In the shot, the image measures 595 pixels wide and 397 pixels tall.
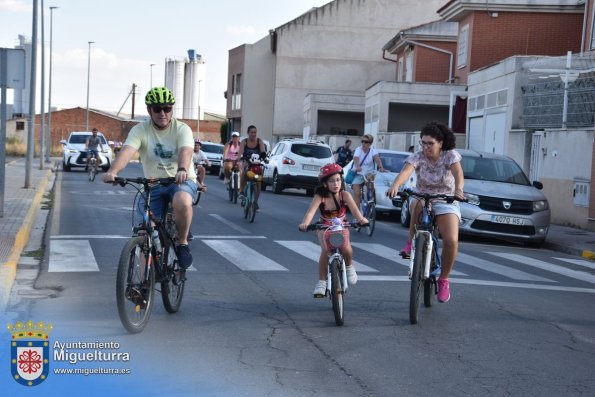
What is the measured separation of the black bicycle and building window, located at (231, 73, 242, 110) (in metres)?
62.4

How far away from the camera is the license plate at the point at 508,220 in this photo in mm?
17125

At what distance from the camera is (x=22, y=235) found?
14062mm

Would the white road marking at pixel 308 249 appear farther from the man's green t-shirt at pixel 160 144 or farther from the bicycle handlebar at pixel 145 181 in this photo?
the bicycle handlebar at pixel 145 181

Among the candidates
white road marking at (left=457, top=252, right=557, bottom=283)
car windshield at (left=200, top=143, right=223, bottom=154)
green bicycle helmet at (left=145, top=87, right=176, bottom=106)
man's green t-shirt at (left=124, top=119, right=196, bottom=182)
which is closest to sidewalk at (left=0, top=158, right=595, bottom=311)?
man's green t-shirt at (left=124, top=119, right=196, bottom=182)

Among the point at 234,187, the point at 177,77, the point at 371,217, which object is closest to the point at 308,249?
the point at 371,217

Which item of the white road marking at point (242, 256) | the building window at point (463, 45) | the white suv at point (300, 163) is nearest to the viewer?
the white road marking at point (242, 256)

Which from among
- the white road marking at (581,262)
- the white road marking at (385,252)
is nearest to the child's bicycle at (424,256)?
the white road marking at (385,252)

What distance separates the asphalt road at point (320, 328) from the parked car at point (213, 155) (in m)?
32.6

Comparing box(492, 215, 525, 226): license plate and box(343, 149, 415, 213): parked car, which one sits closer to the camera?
box(492, 215, 525, 226): license plate

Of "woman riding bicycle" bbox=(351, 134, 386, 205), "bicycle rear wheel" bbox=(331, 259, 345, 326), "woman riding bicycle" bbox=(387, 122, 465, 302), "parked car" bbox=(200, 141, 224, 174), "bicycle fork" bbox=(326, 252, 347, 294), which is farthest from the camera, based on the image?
"parked car" bbox=(200, 141, 224, 174)

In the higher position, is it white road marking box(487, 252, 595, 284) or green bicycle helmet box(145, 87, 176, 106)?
green bicycle helmet box(145, 87, 176, 106)

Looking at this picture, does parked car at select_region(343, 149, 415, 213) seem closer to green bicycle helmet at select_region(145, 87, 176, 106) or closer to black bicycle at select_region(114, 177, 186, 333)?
black bicycle at select_region(114, 177, 186, 333)

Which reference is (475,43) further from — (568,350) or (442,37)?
(568,350)

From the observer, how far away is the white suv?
98.9ft
